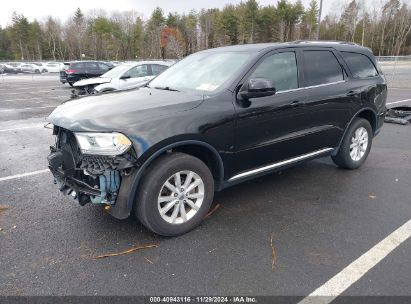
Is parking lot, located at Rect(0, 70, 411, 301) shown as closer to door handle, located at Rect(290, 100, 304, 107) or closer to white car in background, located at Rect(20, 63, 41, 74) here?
door handle, located at Rect(290, 100, 304, 107)

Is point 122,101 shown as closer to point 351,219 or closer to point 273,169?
point 273,169

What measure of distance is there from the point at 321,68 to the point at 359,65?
1004mm

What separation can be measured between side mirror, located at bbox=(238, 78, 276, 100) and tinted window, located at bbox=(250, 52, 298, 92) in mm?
281

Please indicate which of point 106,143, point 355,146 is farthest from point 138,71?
point 106,143

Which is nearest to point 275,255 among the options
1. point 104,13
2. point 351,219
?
point 351,219

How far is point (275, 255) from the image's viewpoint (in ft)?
10.5

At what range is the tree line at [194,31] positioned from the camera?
70375 mm

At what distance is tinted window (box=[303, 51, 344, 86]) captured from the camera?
4527 mm

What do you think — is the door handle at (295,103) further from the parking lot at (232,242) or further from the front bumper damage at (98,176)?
the front bumper damage at (98,176)

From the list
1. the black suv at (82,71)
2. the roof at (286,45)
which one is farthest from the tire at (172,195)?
the black suv at (82,71)

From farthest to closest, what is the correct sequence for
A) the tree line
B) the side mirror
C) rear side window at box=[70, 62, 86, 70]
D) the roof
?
the tree line → rear side window at box=[70, 62, 86, 70] → the roof → the side mirror

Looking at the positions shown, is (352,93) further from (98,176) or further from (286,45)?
(98,176)

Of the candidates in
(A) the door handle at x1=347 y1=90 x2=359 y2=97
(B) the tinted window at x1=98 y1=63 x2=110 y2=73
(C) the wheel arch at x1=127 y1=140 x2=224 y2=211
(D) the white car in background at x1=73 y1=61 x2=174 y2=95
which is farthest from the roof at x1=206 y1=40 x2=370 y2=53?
(B) the tinted window at x1=98 y1=63 x2=110 y2=73

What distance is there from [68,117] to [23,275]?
1430 millimetres
